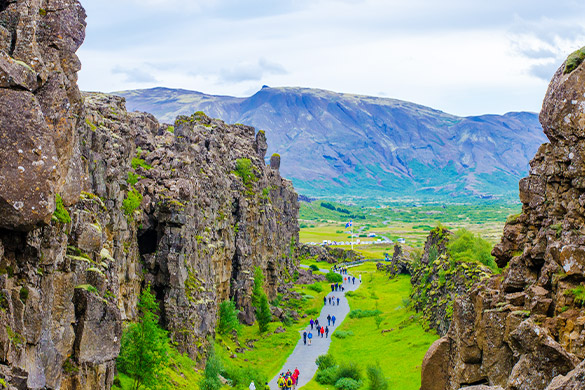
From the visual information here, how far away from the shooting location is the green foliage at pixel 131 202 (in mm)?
50453

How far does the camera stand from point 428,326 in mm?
78000

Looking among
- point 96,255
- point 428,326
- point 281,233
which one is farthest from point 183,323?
point 281,233

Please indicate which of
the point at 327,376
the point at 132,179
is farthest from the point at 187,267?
the point at 327,376

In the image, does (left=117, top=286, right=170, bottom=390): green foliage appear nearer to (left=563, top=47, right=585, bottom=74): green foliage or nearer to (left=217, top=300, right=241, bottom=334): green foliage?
(left=217, top=300, right=241, bottom=334): green foliage

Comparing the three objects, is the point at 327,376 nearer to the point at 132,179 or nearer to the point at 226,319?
the point at 226,319

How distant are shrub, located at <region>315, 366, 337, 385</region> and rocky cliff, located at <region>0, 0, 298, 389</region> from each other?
13.2 metres

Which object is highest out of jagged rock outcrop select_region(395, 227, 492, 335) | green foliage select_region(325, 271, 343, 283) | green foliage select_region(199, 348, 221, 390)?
jagged rock outcrop select_region(395, 227, 492, 335)

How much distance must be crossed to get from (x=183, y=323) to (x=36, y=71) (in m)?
38.1

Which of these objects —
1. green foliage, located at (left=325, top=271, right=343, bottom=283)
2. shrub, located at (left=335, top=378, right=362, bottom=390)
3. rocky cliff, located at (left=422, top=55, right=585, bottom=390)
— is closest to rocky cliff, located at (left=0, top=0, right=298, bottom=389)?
shrub, located at (left=335, top=378, right=362, bottom=390)

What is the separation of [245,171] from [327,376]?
43539 millimetres

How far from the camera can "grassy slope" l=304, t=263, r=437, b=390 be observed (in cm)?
6250

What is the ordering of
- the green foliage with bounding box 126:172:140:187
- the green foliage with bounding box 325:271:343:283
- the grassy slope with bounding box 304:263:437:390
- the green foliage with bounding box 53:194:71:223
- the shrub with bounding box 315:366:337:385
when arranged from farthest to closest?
the green foliage with bounding box 325:271:343:283, the grassy slope with bounding box 304:263:437:390, the shrub with bounding box 315:366:337:385, the green foliage with bounding box 126:172:140:187, the green foliage with bounding box 53:194:71:223

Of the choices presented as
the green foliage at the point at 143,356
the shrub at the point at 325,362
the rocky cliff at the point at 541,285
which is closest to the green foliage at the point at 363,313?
the shrub at the point at 325,362

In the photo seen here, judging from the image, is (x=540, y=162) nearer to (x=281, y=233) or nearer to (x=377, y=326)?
(x=377, y=326)
